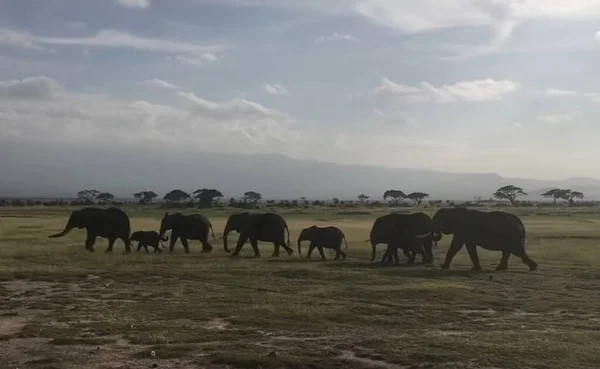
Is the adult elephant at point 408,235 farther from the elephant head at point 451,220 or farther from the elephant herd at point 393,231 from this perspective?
the elephant head at point 451,220

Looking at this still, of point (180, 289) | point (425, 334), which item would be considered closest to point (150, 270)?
point (180, 289)

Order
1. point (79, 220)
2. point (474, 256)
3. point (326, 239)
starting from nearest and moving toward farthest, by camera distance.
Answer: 1. point (474, 256)
2. point (326, 239)
3. point (79, 220)

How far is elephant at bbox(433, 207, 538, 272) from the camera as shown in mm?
24347

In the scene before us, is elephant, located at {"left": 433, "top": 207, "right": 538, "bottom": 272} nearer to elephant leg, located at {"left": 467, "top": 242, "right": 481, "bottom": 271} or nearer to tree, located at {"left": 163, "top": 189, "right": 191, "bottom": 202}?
elephant leg, located at {"left": 467, "top": 242, "right": 481, "bottom": 271}

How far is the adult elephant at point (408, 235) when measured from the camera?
87.1 ft

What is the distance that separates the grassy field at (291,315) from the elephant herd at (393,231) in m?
1.02

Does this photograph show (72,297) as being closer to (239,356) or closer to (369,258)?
(239,356)

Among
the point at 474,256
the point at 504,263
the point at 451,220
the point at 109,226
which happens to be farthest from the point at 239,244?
the point at 504,263

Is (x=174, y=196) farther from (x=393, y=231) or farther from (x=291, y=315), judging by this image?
(x=291, y=315)

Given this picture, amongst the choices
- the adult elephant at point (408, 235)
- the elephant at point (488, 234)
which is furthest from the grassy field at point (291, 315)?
the adult elephant at point (408, 235)

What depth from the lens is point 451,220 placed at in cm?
2627

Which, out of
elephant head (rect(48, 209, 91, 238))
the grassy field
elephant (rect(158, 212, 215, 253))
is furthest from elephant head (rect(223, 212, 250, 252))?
elephant head (rect(48, 209, 91, 238))

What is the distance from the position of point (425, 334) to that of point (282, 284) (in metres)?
7.19

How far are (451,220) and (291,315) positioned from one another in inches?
544
